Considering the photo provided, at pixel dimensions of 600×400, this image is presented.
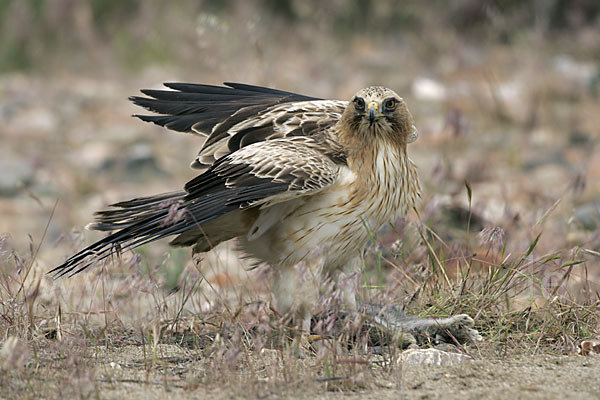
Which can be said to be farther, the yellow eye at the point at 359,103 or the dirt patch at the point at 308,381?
the yellow eye at the point at 359,103

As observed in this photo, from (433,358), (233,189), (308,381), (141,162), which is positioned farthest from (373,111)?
(141,162)

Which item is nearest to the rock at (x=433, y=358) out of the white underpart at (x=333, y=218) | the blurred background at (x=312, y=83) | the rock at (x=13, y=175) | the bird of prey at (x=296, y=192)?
the bird of prey at (x=296, y=192)

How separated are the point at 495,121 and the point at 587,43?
3.05 meters

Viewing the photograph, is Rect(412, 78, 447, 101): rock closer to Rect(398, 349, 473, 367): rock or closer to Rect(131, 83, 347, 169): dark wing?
Rect(131, 83, 347, 169): dark wing

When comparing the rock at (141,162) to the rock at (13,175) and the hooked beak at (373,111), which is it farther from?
the hooked beak at (373,111)

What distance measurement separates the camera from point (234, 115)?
15.0 feet

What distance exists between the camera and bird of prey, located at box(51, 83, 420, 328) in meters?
3.78

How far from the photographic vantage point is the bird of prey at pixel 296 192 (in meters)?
3.78

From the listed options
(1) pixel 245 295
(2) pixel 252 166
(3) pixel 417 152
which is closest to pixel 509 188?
(3) pixel 417 152

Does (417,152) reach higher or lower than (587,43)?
lower

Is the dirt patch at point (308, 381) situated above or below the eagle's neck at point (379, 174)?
below

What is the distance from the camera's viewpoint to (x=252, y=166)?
12.8ft

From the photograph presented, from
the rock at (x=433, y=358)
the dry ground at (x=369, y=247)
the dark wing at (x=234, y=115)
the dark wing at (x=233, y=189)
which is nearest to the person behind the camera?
the dry ground at (x=369, y=247)

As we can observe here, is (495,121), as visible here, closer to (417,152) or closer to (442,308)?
(417,152)
